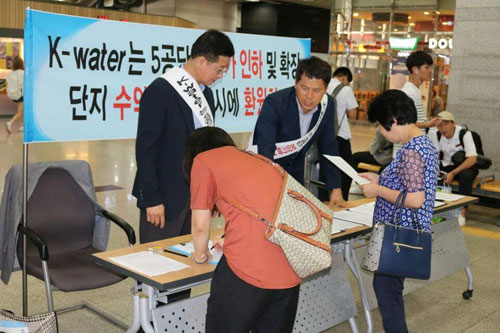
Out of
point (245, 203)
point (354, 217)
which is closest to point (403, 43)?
point (354, 217)

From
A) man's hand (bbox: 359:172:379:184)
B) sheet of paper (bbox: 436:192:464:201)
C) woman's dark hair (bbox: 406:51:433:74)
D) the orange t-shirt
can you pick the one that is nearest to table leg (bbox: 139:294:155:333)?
the orange t-shirt

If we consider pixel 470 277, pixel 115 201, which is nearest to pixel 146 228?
pixel 470 277

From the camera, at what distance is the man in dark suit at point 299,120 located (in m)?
3.06

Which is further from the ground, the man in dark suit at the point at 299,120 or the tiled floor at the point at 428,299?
the man in dark suit at the point at 299,120

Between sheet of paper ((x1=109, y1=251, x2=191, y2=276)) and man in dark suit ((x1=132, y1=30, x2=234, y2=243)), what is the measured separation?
37 cm

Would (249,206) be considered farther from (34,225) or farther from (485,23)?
(485,23)

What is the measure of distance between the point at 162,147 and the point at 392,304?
139cm

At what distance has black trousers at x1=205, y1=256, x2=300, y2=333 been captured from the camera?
2016 mm

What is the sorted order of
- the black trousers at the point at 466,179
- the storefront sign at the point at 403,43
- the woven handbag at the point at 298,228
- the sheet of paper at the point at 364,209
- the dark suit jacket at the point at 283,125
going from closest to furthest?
1. the woven handbag at the point at 298,228
2. the dark suit jacket at the point at 283,125
3. the sheet of paper at the point at 364,209
4. the black trousers at the point at 466,179
5. the storefront sign at the point at 403,43

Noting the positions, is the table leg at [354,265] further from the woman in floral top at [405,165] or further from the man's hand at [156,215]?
the man's hand at [156,215]

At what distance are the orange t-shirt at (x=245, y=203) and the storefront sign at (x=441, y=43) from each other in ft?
48.3

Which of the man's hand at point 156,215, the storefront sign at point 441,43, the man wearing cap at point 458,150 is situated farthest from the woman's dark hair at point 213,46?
the storefront sign at point 441,43

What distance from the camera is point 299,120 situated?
11.0 feet

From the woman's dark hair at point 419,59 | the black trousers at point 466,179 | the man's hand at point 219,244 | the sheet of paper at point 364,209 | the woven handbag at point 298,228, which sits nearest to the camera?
the woven handbag at point 298,228
